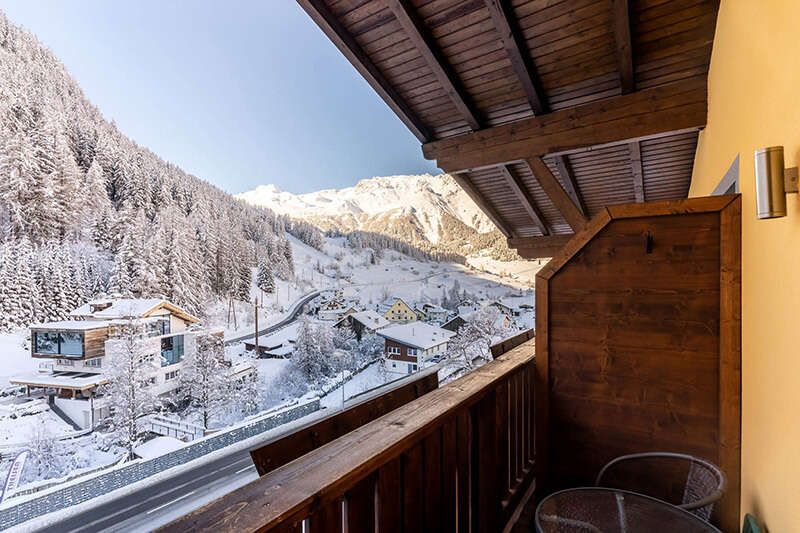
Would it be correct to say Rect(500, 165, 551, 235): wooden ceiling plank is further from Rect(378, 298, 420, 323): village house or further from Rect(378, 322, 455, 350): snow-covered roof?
Rect(378, 298, 420, 323): village house

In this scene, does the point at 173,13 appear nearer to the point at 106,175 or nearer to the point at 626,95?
the point at 106,175

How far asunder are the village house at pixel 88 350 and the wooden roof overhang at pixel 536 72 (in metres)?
7.29

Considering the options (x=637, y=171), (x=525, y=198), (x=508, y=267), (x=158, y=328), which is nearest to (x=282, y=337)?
(x=158, y=328)

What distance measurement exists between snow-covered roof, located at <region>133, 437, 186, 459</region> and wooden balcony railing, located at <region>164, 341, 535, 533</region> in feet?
24.6

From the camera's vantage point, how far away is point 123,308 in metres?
7.47

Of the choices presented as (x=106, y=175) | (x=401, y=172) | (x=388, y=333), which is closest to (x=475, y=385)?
(x=388, y=333)

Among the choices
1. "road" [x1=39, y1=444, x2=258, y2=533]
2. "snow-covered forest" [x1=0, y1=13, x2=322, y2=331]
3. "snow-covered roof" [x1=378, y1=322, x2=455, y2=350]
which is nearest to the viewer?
"road" [x1=39, y1=444, x2=258, y2=533]

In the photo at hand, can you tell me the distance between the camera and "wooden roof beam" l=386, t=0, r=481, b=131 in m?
2.15

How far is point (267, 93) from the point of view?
16078mm

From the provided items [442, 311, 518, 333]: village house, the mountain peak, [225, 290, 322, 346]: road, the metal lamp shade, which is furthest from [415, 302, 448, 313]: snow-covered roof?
the metal lamp shade

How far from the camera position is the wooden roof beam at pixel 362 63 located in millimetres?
2217

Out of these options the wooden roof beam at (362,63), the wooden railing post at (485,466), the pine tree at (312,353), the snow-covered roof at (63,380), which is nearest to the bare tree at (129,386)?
the snow-covered roof at (63,380)

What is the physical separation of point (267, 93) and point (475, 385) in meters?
17.7

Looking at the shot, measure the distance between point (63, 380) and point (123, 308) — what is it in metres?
1.54
